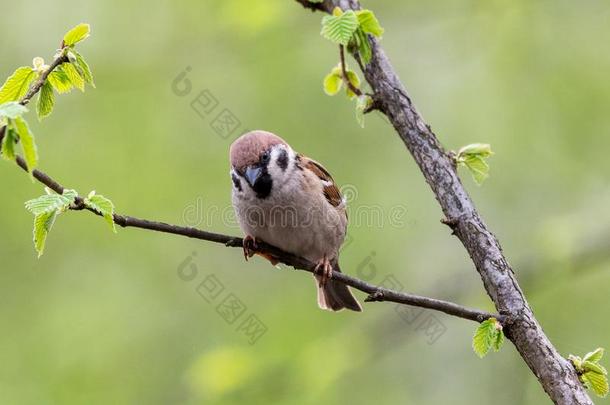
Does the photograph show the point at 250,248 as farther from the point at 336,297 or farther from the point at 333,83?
the point at 333,83

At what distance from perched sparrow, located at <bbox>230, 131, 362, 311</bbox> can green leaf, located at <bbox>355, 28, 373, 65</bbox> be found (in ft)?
4.05

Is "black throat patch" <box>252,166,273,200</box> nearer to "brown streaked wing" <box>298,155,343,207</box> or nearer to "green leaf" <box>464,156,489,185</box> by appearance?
"brown streaked wing" <box>298,155,343,207</box>

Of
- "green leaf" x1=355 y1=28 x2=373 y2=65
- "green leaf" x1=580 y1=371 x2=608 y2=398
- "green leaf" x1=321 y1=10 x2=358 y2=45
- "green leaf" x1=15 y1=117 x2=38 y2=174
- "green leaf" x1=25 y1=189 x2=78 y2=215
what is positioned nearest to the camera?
"green leaf" x1=15 y1=117 x2=38 y2=174

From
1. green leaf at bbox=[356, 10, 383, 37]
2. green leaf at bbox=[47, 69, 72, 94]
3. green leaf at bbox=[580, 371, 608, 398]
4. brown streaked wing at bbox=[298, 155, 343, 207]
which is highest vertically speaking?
brown streaked wing at bbox=[298, 155, 343, 207]

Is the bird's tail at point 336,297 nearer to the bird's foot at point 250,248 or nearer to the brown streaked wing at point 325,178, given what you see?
the brown streaked wing at point 325,178

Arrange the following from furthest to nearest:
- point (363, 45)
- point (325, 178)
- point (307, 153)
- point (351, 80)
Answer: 1. point (307, 153)
2. point (325, 178)
3. point (351, 80)
4. point (363, 45)

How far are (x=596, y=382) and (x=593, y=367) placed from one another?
7cm

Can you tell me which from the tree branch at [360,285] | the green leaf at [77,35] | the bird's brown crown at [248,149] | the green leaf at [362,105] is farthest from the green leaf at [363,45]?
the bird's brown crown at [248,149]

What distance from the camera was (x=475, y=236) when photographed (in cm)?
263

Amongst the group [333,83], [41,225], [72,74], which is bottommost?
[41,225]

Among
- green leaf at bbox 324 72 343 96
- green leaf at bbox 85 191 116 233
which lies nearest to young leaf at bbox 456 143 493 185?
green leaf at bbox 324 72 343 96

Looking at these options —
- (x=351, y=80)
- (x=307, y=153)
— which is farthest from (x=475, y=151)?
(x=307, y=153)

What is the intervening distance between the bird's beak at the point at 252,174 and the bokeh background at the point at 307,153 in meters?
1.57

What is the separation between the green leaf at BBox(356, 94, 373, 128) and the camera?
2.96 m
